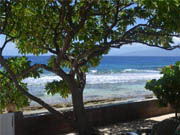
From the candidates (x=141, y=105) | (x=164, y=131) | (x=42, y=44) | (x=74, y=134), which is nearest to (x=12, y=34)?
(x=42, y=44)

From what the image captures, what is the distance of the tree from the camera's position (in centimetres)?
527

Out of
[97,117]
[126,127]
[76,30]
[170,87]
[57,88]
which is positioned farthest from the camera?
[97,117]

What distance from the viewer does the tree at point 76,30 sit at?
5270 mm

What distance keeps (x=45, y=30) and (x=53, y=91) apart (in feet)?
4.50

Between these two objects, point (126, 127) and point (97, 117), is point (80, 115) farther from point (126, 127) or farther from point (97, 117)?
point (126, 127)

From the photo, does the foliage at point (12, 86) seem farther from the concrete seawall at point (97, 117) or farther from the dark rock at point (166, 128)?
the dark rock at point (166, 128)

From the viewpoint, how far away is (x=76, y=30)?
5.35 meters

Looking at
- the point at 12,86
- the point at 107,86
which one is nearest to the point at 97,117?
the point at 12,86

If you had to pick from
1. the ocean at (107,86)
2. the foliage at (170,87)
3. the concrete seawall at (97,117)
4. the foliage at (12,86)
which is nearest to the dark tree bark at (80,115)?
the concrete seawall at (97,117)

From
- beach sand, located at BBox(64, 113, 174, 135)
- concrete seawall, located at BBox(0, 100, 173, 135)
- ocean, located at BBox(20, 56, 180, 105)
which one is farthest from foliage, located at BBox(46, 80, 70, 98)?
ocean, located at BBox(20, 56, 180, 105)

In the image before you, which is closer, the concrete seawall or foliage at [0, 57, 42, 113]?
foliage at [0, 57, 42, 113]

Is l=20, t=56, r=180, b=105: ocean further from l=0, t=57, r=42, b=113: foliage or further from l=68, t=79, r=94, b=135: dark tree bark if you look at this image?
l=0, t=57, r=42, b=113: foliage

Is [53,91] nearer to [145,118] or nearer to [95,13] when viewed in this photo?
[95,13]

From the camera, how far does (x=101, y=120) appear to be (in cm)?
715
